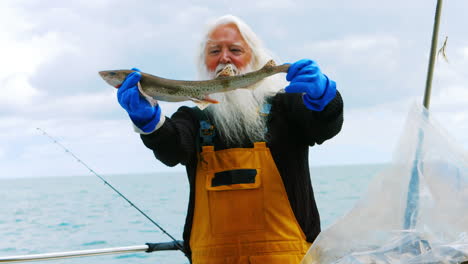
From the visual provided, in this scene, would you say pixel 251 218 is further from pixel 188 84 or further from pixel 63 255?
pixel 63 255

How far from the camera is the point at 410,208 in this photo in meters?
1.89

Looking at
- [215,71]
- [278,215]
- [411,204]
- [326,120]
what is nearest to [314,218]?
[278,215]

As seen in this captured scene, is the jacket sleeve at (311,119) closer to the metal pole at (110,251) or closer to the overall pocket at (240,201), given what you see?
the overall pocket at (240,201)

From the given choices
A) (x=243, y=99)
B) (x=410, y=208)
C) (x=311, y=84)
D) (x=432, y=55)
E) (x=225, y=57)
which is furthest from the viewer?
(x=243, y=99)

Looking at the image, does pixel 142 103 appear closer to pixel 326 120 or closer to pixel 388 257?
pixel 326 120

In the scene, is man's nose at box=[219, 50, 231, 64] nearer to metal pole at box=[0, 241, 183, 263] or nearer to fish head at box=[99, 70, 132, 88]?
fish head at box=[99, 70, 132, 88]

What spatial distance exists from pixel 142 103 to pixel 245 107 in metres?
0.71

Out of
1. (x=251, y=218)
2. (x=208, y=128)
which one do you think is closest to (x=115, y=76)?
(x=208, y=128)

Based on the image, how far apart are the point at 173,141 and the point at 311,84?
31.6 inches

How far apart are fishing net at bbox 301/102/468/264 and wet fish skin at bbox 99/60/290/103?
79 centimetres

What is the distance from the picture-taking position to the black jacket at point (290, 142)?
2.43 meters

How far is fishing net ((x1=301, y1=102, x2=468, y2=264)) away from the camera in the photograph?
70.7 inches

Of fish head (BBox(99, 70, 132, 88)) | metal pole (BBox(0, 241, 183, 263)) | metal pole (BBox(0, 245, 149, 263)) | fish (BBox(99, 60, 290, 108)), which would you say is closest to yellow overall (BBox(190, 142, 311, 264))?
fish (BBox(99, 60, 290, 108))

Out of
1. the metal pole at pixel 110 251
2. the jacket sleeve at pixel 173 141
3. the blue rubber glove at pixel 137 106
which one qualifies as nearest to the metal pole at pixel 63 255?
the metal pole at pixel 110 251
